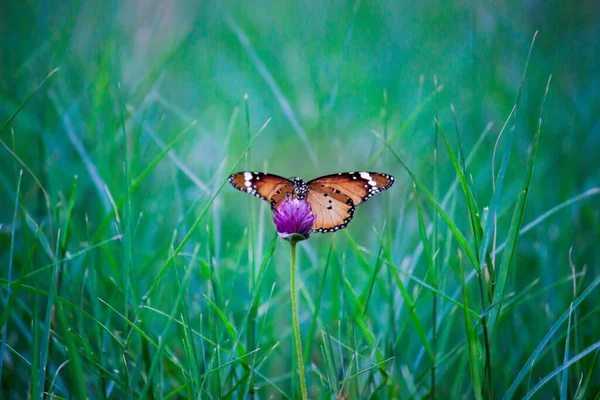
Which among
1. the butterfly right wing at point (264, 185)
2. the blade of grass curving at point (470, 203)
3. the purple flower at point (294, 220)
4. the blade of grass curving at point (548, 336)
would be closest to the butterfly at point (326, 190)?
the butterfly right wing at point (264, 185)

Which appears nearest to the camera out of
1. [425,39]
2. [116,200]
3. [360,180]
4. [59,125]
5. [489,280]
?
[489,280]

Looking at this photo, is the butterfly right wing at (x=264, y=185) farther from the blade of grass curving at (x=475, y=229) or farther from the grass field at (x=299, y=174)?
the blade of grass curving at (x=475, y=229)

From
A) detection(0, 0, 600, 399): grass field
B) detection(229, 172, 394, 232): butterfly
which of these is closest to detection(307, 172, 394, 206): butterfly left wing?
detection(229, 172, 394, 232): butterfly

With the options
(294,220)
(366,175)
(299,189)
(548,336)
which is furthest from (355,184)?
(548,336)

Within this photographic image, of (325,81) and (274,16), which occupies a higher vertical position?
(274,16)

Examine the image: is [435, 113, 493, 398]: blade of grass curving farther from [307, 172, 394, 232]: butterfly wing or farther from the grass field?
[307, 172, 394, 232]: butterfly wing

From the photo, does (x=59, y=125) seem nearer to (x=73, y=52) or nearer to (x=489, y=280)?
(x=73, y=52)

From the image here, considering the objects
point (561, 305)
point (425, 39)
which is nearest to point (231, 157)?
point (425, 39)
